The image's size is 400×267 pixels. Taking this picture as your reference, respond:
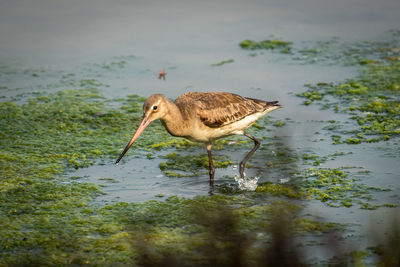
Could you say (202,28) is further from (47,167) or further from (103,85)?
(47,167)

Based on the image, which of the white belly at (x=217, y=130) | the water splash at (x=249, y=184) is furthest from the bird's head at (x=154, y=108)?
the water splash at (x=249, y=184)

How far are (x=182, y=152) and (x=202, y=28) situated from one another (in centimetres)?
499

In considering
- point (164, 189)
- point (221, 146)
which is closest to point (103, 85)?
point (221, 146)

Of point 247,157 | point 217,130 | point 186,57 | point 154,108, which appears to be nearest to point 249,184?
point 247,157

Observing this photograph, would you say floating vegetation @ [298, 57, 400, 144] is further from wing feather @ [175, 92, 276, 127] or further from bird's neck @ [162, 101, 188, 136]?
bird's neck @ [162, 101, 188, 136]

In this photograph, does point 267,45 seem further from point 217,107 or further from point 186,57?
point 217,107

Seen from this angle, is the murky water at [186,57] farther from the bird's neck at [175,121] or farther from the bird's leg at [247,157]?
the bird's neck at [175,121]

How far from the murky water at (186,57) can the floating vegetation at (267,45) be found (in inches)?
6.8

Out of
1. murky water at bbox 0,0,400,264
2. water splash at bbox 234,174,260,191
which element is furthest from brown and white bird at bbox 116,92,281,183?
murky water at bbox 0,0,400,264

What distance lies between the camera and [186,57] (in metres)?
11.1

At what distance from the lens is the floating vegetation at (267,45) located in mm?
11570

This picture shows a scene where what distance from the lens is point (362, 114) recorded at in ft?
29.0

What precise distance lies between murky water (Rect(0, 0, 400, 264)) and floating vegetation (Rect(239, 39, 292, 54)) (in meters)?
0.17

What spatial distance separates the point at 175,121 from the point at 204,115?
1.35 feet
